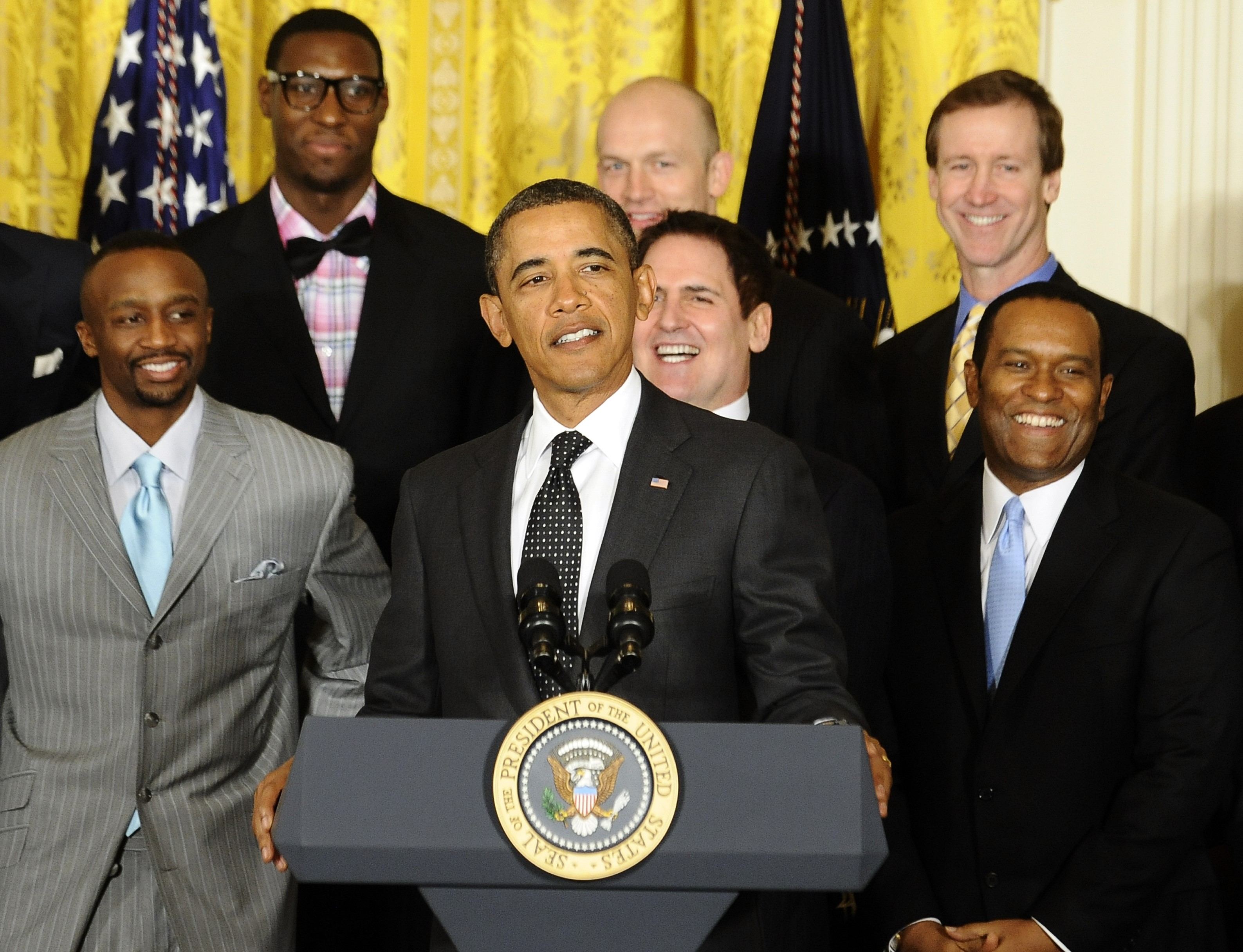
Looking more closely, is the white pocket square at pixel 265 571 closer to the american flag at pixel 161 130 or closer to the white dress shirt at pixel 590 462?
the white dress shirt at pixel 590 462

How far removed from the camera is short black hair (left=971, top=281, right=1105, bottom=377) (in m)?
3.46

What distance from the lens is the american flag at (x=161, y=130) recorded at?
17.2ft

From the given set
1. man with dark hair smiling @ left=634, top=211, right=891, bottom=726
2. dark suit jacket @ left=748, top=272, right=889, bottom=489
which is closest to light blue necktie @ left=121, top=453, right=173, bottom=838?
man with dark hair smiling @ left=634, top=211, right=891, bottom=726

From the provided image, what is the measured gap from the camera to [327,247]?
13.5 feet

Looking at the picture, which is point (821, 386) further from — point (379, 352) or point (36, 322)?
point (36, 322)

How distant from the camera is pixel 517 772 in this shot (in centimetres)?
191

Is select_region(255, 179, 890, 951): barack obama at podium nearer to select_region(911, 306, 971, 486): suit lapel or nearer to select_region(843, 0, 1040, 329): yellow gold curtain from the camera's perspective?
select_region(911, 306, 971, 486): suit lapel

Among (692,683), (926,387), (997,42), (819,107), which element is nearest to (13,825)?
(692,683)

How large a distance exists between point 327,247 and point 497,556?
74.3 inches

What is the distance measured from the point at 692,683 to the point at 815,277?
10.1ft

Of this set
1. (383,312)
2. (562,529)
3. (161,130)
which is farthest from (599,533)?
(161,130)

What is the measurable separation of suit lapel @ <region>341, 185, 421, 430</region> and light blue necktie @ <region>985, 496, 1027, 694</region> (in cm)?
155

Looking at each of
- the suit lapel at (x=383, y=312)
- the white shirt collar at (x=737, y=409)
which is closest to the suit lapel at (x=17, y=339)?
the suit lapel at (x=383, y=312)

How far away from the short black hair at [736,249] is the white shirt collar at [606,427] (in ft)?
4.05
